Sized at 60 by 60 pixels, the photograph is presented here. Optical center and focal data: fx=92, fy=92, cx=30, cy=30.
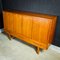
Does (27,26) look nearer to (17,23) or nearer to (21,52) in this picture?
(17,23)

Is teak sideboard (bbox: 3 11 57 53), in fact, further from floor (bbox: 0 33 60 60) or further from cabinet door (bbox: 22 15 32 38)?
floor (bbox: 0 33 60 60)

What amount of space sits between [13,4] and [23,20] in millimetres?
901

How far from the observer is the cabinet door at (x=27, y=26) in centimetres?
194

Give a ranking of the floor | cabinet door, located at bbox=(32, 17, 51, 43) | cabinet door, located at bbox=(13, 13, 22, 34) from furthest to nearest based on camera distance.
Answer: cabinet door, located at bbox=(13, 13, 22, 34), the floor, cabinet door, located at bbox=(32, 17, 51, 43)

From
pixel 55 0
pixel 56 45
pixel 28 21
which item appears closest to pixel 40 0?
pixel 55 0

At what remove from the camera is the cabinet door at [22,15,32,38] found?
1.94 meters

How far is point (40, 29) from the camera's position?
5.98 ft

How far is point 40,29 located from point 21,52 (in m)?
0.69

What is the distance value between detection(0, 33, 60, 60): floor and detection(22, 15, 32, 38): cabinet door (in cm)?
35

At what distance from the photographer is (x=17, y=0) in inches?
100

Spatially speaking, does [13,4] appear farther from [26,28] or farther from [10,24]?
[26,28]

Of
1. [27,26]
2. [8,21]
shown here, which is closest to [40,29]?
[27,26]

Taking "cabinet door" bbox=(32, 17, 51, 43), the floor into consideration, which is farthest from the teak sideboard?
the floor

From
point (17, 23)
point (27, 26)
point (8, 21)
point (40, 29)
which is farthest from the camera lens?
point (8, 21)
